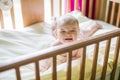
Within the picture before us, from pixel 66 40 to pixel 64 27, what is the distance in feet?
0.32

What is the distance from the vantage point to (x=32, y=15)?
1766mm

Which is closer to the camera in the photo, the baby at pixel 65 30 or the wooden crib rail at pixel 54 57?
the wooden crib rail at pixel 54 57

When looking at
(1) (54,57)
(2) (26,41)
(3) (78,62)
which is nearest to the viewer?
(1) (54,57)

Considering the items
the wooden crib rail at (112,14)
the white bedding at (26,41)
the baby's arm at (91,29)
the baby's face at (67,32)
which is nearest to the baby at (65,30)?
the baby's face at (67,32)

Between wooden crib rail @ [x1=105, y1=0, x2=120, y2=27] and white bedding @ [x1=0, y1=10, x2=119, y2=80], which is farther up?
wooden crib rail @ [x1=105, y1=0, x2=120, y2=27]

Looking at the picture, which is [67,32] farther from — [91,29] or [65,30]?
[91,29]

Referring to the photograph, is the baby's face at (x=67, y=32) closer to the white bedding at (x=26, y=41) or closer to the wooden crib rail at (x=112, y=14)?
the white bedding at (x=26, y=41)

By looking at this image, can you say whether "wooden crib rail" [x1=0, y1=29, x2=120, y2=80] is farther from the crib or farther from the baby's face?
the baby's face

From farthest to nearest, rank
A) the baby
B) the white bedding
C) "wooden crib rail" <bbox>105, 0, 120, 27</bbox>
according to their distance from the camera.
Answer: "wooden crib rail" <bbox>105, 0, 120, 27</bbox>
the white bedding
the baby

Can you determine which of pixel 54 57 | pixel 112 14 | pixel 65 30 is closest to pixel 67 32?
pixel 65 30

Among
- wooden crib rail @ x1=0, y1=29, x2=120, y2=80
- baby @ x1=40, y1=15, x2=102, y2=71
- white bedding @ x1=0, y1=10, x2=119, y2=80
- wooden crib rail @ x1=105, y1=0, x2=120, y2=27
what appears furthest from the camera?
wooden crib rail @ x1=105, y1=0, x2=120, y2=27

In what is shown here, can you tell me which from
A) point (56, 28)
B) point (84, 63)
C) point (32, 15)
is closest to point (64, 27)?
point (56, 28)

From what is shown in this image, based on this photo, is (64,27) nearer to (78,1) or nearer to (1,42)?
(1,42)

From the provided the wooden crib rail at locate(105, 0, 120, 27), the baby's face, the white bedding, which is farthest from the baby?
the wooden crib rail at locate(105, 0, 120, 27)
